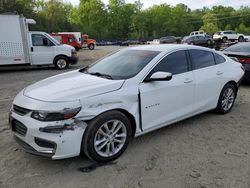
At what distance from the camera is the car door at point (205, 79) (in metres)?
5.24

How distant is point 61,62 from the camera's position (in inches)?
581

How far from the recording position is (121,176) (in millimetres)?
3674

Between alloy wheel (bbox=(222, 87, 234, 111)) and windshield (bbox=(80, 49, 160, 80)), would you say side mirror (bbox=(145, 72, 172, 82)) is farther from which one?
alloy wheel (bbox=(222, 87, 234, 111))

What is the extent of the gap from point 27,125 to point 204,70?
324cm

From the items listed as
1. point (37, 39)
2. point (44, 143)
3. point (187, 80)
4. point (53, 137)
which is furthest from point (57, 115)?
point (37, 39)

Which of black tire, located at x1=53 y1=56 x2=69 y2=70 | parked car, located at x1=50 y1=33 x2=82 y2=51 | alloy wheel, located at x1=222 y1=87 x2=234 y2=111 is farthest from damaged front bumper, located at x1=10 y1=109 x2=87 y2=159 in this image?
parked car, located at x1=50 y1=33 x2=82 y2=51

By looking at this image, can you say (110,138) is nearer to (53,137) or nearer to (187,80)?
(53,137)

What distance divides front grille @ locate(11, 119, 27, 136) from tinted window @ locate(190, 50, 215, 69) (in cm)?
304

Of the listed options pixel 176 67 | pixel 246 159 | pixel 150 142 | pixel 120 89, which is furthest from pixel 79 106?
pixel 246 159

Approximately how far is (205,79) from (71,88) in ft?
8.24

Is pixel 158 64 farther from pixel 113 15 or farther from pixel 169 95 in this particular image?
pixel 113 15

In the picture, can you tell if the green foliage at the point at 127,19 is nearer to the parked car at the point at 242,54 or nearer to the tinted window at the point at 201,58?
the parked car at the point at 242,54

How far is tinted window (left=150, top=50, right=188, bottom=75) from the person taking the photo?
4684 mm

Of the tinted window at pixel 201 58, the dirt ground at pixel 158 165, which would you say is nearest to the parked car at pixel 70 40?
the tinted window at pixel 201 58
